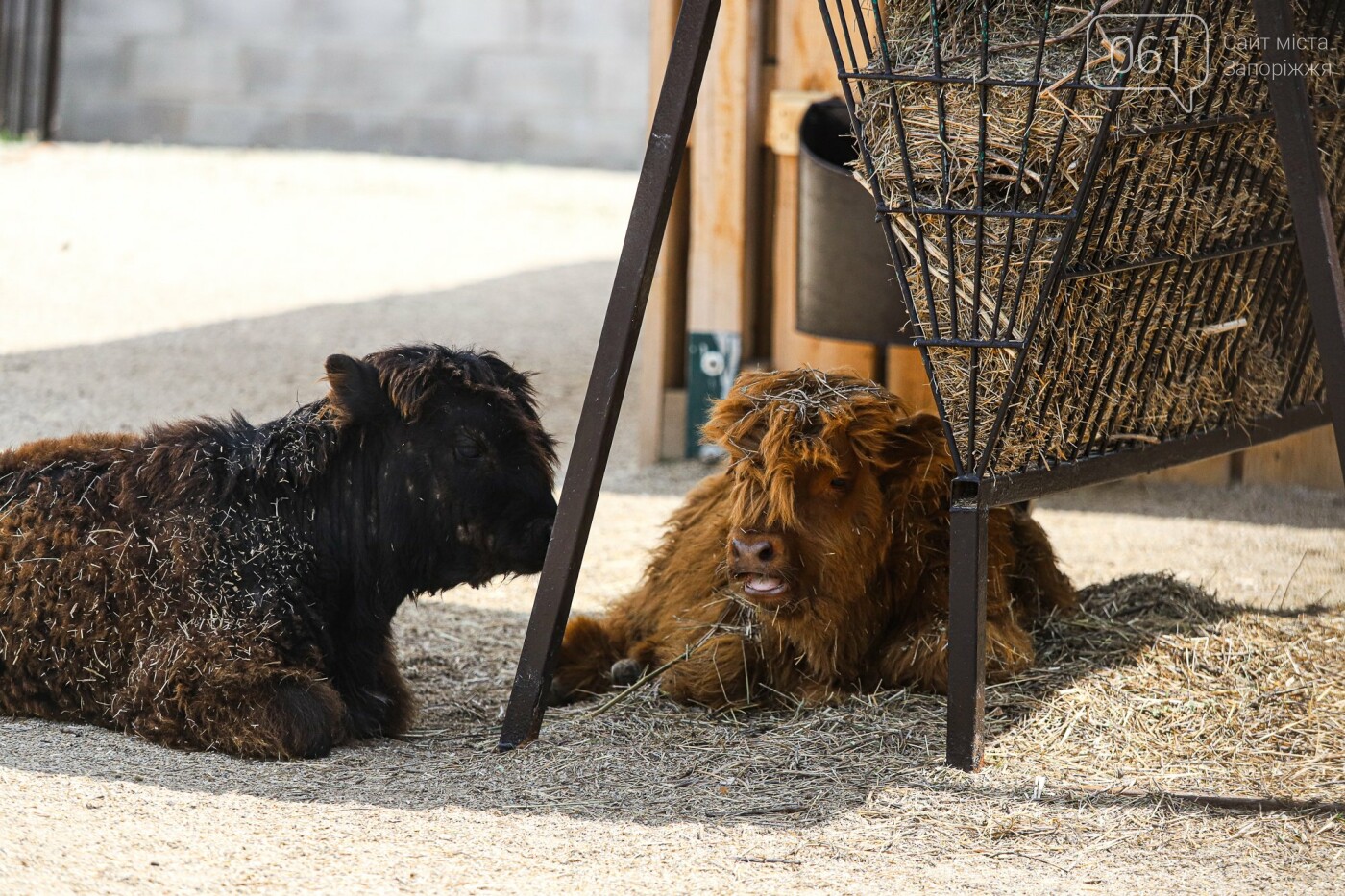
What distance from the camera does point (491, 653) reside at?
18.7ft

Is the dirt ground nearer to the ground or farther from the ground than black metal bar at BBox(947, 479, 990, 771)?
nearer to the ground

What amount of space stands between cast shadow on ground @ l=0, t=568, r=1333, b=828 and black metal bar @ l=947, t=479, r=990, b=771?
14 cm

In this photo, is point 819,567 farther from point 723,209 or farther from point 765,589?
point 723,209

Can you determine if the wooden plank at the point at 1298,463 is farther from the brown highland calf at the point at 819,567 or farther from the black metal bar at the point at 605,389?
the black metal bar at the point at 605,389

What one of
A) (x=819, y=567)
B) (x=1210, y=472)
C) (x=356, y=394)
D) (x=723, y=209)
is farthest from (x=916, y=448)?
(x=1210, y=472)

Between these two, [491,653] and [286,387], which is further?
[286,387]

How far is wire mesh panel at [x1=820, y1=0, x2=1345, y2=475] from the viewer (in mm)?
3799

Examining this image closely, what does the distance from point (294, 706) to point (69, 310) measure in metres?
7.22

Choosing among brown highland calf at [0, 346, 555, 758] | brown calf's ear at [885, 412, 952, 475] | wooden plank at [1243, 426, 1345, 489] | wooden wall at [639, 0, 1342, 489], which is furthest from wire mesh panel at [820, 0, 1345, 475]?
wooden plank at [1243, 426, 1345, 489]

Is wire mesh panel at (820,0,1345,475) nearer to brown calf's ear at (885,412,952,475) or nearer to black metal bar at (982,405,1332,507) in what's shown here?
black metal bar at (982,405,1332,507)

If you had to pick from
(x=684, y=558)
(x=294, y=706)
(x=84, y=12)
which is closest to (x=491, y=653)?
→ (x=684, y=558)

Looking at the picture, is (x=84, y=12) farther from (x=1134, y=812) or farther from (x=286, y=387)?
(x=1134, y=812)

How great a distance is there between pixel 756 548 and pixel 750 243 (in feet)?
15.2

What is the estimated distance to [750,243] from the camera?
8.64 m
